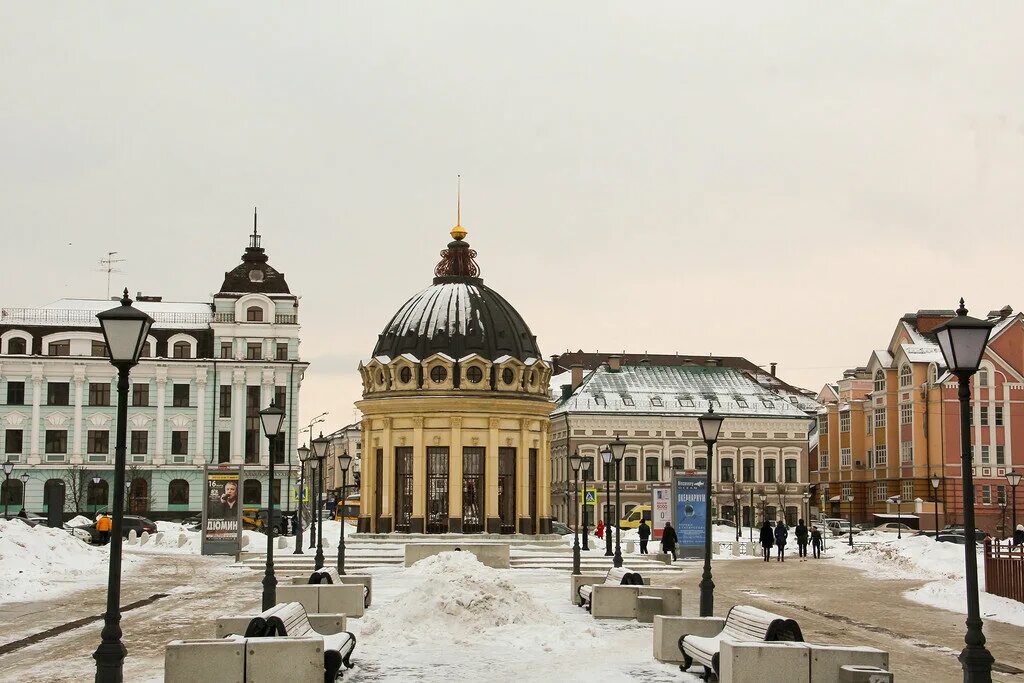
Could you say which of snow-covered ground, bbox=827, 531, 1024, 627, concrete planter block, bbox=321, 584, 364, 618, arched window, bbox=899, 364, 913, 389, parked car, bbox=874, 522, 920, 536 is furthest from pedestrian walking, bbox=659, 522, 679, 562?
arched window, bbox=899, 364, 913, 389

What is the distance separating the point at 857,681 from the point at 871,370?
79992 millimetres

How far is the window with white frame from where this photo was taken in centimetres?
Result: 8350

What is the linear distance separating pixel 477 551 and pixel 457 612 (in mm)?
19011

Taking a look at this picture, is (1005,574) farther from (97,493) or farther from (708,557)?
(97,493)

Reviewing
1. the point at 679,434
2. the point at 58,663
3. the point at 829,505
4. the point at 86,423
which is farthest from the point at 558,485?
the point at 58,663

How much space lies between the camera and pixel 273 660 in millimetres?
14078

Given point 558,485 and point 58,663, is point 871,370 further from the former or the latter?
point 58,663

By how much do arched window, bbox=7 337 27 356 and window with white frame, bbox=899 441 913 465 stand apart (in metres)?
56.0

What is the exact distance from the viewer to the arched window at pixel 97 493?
7769 cm

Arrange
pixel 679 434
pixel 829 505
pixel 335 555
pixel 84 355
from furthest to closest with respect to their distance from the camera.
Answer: pixel 829 505
pixel 679 434
pixel 84 355
pixel 335 555

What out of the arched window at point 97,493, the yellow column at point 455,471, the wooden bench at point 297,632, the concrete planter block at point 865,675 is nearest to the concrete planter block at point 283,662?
the wooden bench at point 297,632

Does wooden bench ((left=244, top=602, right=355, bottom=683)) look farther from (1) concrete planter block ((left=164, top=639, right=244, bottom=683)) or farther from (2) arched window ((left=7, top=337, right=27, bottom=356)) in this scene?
(2) arched window ((left=7, top=337, right=27, bottom=356))

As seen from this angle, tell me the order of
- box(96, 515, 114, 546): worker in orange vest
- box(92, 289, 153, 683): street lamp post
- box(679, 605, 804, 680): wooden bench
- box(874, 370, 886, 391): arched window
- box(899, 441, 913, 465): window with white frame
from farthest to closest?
box(874, 370, 886, 391): arched window → box(899, 441, 913, 465): window with white frame → box(96, 515, 114, 546): worker in orange vest → box(679, 605, 804, 680): wooden bench → box(92, 289, 153, 683): street lamp post

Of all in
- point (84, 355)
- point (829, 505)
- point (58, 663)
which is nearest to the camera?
point (58, 663)
